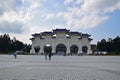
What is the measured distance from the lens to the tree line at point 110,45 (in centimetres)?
11019

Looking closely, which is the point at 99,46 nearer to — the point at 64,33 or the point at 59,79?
the point at 64,33

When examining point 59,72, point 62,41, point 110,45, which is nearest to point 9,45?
point 62,41

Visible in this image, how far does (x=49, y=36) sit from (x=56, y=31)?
168 inches

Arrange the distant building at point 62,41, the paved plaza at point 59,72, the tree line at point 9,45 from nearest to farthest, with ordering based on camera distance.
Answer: the paved plaza at point 59,72, the distant building at point 62,41, the tree line at point 9,45

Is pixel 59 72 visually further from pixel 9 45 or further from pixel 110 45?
pixel 9 45

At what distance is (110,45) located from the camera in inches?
4680

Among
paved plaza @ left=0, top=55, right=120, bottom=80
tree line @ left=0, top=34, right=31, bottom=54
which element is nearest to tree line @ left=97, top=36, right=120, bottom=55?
tree line @ left=0, top=34, right=31, bottom=54

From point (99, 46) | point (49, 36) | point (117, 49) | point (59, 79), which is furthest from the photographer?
point (99, 46)

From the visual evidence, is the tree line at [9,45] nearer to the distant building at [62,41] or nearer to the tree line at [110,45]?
the distant building at [62,41]

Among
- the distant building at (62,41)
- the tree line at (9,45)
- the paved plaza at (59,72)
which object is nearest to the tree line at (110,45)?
the distant building at (62,41)

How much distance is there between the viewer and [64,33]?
115 metres

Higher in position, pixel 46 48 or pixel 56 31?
pixel 56 31

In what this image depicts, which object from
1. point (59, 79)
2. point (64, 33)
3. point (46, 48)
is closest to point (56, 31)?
point (64, 33)

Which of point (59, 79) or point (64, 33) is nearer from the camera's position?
point (59, 79)
